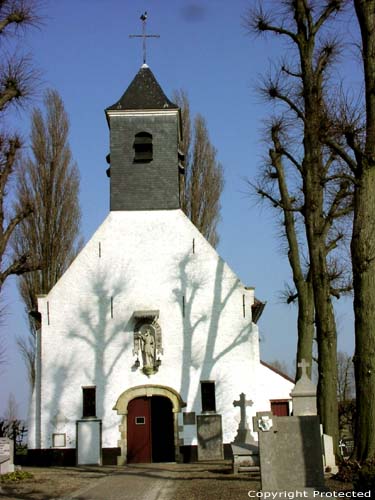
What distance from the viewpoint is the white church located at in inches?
821

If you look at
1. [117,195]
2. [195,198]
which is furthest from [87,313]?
[195,198]

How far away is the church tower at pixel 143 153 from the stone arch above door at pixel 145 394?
566 centimetres

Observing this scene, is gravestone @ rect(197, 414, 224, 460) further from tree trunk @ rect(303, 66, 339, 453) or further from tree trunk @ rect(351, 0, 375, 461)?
tree trunk @ rect(351, 0, 375, 461)

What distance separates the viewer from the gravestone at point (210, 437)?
20.5 meters

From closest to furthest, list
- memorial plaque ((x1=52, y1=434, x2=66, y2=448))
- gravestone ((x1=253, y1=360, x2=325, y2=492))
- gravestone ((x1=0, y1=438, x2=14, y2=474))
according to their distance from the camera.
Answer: gravestone ((x1=253, y1=360, x2=325, y2=492)) < gravestone ((x1=0, y1=438, x2=14, y2=474)) < memorial plaque ((x1=52, y1=434, x2=66, y2=448))

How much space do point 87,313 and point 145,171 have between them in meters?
4.95

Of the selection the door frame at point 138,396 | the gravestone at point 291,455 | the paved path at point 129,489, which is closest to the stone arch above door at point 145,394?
the door frame at point 138,396

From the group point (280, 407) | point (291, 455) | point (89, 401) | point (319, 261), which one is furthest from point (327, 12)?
point (280, 407)

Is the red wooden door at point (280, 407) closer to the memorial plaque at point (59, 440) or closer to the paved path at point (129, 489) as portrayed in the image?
the memorial plaque at point (59, 440)

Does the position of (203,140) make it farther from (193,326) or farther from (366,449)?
(366,449)

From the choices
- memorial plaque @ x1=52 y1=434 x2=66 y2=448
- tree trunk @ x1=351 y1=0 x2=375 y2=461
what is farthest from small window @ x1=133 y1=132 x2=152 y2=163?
tree trunk @ x1=351 y1=0 x2=375 y2=461

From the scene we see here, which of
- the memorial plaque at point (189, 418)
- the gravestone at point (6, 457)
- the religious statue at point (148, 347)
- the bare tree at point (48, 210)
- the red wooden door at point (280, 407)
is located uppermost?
the bare tree at point (48, 210)

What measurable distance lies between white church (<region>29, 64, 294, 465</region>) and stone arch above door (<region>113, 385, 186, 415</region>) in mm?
30

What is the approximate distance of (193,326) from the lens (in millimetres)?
21594
